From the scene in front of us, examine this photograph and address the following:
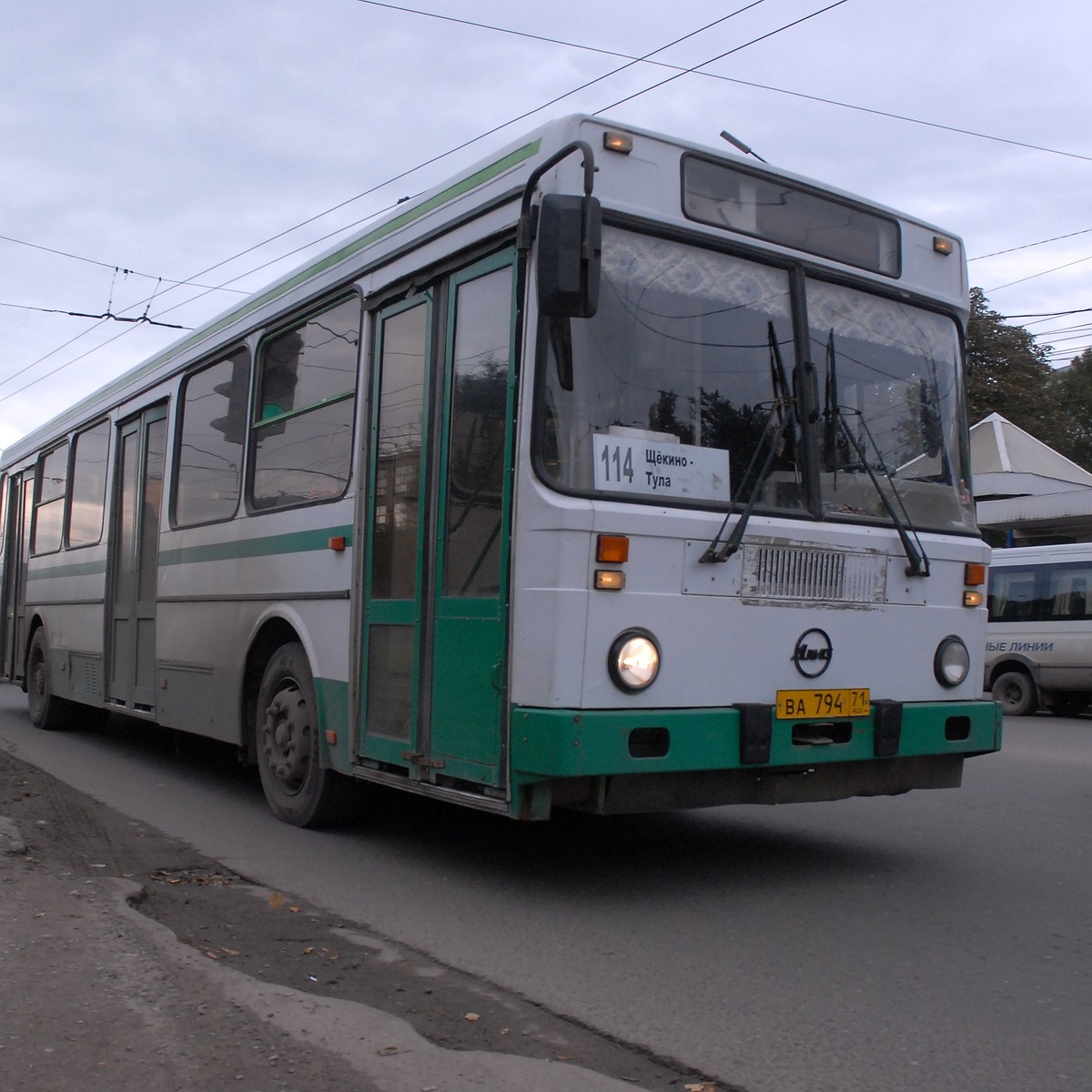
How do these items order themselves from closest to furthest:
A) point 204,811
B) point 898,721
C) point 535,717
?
point 535,717 < point 898,721 < point 204,811

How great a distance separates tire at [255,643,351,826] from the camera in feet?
23.0

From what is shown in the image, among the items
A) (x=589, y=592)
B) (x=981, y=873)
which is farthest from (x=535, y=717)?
(x=981, y=873)

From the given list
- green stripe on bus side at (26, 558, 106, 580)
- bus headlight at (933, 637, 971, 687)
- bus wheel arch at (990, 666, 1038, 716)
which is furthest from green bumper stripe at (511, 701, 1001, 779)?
bus wheel arch at (990, 666, 1038, 716)

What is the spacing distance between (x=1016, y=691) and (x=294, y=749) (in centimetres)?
1478

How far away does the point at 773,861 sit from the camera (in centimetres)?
649

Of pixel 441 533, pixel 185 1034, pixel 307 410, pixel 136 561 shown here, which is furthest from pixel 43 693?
pixel 185 1034

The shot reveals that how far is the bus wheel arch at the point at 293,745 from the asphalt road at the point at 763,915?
0.15m

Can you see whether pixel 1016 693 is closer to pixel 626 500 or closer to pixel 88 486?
pixel 88 486

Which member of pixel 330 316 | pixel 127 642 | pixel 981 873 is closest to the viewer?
pixel 981 873

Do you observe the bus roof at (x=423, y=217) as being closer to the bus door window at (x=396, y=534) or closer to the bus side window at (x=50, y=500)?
the bus door window at (x=396, y=534)

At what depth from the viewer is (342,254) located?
7188 millimetres

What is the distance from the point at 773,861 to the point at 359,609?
2399mm

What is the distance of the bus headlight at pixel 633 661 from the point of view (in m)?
→ 5.21

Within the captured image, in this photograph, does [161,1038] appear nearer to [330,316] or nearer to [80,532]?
[330,316]
